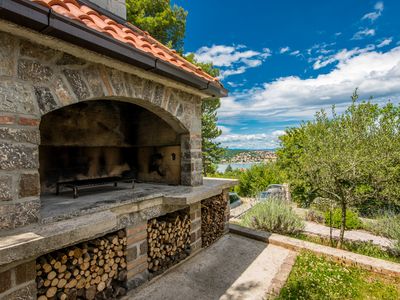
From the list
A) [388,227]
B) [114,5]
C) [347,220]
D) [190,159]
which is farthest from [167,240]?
[347,220]

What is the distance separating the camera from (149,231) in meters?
3.39

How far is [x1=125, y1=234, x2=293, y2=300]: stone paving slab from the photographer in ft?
10.1

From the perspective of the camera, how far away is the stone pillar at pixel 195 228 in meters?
4.16

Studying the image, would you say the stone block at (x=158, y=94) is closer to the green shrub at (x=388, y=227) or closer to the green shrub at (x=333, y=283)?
the green shrub at (x=333, y=283)

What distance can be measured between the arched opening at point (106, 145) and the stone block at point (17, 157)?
1.75 meters

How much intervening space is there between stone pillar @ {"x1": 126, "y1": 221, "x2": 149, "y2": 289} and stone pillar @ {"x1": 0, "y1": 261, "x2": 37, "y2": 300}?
1.10m

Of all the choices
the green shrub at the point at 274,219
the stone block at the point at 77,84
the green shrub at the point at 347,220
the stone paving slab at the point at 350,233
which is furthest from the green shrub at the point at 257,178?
the stone block at the point at 77,84

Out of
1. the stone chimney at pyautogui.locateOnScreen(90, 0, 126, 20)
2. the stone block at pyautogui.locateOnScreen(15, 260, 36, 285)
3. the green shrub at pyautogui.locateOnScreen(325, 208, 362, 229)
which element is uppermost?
the stone chimney at pyautogui.locateOnScreen(90, 0, 126, 20)

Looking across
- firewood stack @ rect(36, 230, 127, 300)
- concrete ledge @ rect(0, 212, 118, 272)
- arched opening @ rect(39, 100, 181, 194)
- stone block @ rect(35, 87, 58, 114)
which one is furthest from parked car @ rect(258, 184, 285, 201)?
stone block @ rect(35, 87, 58, 114)

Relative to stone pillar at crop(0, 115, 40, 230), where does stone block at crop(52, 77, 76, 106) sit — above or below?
above

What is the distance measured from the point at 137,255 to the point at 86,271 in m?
Result: 0.66

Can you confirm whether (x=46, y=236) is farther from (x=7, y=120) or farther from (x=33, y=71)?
(x=33, y=71)

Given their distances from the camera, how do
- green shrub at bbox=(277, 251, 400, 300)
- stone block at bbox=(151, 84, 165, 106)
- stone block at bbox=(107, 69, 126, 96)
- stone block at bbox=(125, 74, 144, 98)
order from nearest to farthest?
1. stone block at bbox=(107, 69, 126, 96)
2. stone block at bbox=(125, 74, 144, 98)
3. green shrub at bbox=(277, 251, 400, 300)
4. stone block at bbox=(151, 84, 165, 106)

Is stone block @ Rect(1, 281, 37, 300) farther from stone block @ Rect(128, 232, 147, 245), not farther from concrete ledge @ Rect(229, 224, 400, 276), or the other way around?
concrete ledge @ Rect(229, 224, 400, 276)
